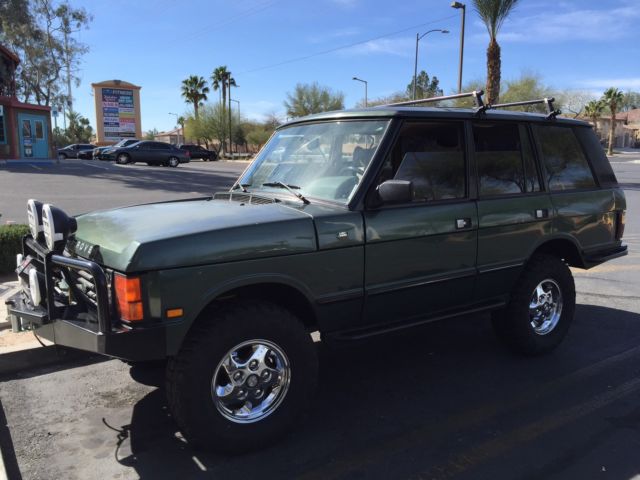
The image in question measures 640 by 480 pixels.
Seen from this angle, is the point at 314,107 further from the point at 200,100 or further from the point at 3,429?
the point at 3,429

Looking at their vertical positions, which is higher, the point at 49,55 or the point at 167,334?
the point at 49,55

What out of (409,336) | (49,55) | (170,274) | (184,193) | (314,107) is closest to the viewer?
(170,274)

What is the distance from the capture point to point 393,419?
3.55 metres

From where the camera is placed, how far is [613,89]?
60.5m

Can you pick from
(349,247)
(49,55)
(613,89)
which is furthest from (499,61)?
(613,89)

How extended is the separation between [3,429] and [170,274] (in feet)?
5.85

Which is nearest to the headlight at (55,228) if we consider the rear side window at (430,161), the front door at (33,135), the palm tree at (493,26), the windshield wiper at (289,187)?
the windshield wiper at (289,187)

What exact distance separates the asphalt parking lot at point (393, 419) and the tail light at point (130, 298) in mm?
932

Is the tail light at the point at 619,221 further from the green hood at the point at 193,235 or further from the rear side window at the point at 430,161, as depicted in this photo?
the green hood at the point at 193,235

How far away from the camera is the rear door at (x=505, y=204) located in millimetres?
4035

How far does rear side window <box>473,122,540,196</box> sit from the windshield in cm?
94

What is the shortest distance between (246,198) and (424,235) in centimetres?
131

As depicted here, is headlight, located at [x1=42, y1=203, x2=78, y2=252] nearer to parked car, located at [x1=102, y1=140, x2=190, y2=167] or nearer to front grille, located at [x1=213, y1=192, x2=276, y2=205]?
front grille, located at [x1=213, y1=192, x2=276, y2=205]

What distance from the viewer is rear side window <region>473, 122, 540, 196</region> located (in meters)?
4.07
